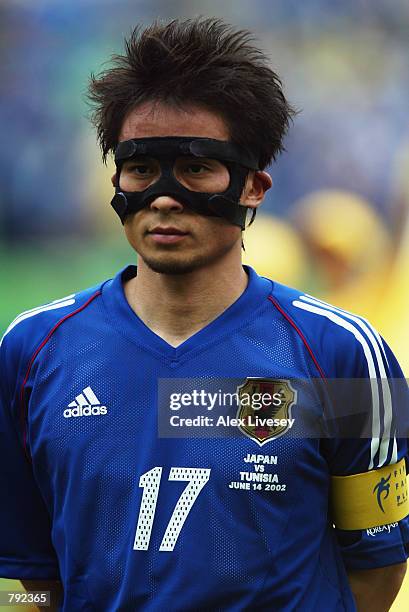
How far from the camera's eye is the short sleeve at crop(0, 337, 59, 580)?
2539mm

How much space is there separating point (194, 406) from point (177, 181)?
490 mm

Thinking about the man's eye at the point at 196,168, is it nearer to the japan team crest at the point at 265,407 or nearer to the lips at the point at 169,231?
the lips at the point at 169,231

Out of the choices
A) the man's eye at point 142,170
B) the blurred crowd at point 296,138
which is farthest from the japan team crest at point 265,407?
the blurred crowd at point 296,138

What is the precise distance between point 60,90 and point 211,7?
97cm

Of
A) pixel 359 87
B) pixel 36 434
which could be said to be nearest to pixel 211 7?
pixel 359 87

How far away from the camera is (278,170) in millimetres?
5914

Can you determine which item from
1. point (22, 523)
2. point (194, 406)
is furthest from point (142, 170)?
point (22, 523)

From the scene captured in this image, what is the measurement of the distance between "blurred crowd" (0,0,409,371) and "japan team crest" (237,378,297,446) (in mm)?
3290

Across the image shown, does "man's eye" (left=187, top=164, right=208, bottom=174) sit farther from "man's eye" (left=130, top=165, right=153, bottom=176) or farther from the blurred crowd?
the blurred crowd

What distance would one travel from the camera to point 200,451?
2305mm

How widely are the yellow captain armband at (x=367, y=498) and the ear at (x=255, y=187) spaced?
656 mm

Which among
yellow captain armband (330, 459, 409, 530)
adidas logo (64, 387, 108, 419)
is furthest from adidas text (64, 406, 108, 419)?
yellow captain armband (330, 459, 409, 530)

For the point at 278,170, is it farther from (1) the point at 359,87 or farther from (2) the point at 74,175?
(2) the point at 74,175

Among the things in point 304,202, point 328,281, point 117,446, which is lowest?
point 117,446
